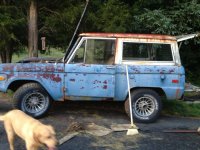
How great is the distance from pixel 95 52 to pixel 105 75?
60 cm

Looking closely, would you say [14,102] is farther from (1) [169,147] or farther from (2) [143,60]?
(1) [169,147]

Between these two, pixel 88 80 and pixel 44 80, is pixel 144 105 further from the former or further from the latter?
pixel 44 80

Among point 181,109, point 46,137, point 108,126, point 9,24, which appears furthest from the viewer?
point 9,24

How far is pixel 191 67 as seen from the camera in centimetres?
1611

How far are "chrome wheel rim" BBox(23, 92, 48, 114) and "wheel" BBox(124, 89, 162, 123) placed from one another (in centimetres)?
184

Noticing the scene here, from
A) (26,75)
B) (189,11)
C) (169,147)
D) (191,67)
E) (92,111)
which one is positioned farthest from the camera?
(191,67)

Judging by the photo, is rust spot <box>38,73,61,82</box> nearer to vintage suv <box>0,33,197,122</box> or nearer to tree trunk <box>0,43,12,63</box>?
vintage suv <box>0,33,197,122</box>

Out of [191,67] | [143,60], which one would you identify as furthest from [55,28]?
[191,67]

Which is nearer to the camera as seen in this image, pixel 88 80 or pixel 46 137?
pixel 46 137

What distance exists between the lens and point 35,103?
9.10 m

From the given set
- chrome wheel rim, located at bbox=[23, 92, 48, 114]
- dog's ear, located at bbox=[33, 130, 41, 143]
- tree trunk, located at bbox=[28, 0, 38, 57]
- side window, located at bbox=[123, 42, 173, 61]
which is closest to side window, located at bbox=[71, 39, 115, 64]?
side window, located at bbox=[123, 42, 173, 61]

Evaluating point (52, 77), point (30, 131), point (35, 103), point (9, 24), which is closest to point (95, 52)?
point (52, 77)

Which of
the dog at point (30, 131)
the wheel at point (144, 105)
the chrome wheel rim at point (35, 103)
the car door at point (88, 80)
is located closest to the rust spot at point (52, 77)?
the car door at point (88, 80)

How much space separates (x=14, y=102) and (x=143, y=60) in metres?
3.05
